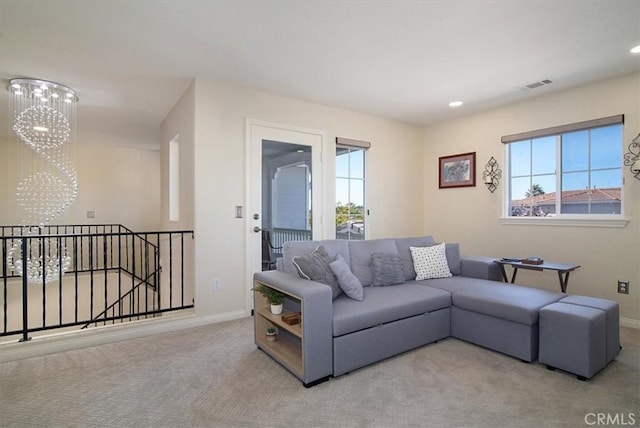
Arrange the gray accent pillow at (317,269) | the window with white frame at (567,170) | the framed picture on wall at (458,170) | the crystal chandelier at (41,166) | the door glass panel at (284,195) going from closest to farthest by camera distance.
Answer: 1. the gray accent pillow at (317,269)
2. the window with white frame at (567,170)
3. the crystal chandelier at (41,166)
4. the door glass panel at (284,195)
5. the framed picture on wall at (458,170)

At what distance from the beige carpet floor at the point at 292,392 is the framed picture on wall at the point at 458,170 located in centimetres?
258

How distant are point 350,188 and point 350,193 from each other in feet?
0.23

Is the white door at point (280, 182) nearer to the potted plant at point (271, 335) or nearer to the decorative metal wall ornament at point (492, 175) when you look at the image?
the potted plant at point (271, 335)

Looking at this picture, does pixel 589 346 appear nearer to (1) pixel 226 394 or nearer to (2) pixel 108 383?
(1) pixel 226 394

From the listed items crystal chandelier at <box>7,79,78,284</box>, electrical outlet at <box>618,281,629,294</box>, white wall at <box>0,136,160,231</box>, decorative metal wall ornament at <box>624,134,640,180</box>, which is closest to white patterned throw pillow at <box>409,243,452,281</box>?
electrical outlet at <box>618,281,629,294</box>

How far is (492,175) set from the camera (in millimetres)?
4320

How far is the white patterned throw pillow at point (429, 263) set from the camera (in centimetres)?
334

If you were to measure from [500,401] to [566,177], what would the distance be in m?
2.90

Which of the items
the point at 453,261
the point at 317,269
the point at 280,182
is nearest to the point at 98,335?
the point at 317,269

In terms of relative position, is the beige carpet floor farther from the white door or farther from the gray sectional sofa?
the white door

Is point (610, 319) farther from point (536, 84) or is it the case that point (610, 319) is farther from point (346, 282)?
point (536, 84)

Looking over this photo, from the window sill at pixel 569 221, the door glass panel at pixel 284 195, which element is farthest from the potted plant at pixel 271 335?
the window sill at pixel 569 221

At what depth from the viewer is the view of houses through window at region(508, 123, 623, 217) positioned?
11.1 ft

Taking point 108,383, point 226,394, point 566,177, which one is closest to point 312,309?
point 226,394
